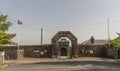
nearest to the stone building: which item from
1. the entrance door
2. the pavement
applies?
the entrance door

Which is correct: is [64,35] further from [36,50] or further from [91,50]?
[36,50]

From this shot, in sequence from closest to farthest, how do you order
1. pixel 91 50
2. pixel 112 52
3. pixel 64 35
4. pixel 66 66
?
pixel 66 66 < pixel 112 52 < pixel 64 35 < pixel 91 50

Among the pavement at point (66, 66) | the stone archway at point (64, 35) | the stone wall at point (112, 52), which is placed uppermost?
the stone archway at point (64, 35)

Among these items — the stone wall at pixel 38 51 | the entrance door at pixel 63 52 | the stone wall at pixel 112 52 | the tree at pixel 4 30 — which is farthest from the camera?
the entrance door at pixel 63 52

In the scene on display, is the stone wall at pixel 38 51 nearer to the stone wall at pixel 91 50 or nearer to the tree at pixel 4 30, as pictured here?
the stone wall at pixel 91 50

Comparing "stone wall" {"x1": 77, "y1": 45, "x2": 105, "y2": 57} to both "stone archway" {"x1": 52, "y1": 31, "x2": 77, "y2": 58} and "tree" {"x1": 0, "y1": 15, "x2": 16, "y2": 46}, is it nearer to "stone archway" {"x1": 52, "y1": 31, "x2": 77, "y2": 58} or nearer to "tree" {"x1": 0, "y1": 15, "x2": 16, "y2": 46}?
"stone archway" {"x1": 52, "y1": 31, "x2": 77, "y2": 58}

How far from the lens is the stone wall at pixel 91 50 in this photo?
63.7 m

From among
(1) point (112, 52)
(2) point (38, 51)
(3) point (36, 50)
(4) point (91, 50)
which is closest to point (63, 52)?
(2) point (38, 51)

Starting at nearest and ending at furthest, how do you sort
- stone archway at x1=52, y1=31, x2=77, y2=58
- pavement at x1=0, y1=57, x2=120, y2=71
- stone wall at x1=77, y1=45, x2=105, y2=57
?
1. pavement at x1=0, y1=57, x2=120, y2=71
2. stone archway at x1=52, y1=31, x2=77, y2=58
3. stone wall at x1=77, y1=45, x2=105, y2=57

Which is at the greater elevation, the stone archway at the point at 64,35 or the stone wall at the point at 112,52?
the stone archway at the point at 64,35

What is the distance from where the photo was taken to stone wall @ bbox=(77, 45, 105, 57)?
63.7 m

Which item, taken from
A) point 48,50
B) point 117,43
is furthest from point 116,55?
point 48,50

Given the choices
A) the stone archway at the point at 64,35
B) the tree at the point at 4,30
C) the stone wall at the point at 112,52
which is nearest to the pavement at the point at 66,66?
the tree at the point at 4,30

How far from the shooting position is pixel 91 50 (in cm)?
6406
